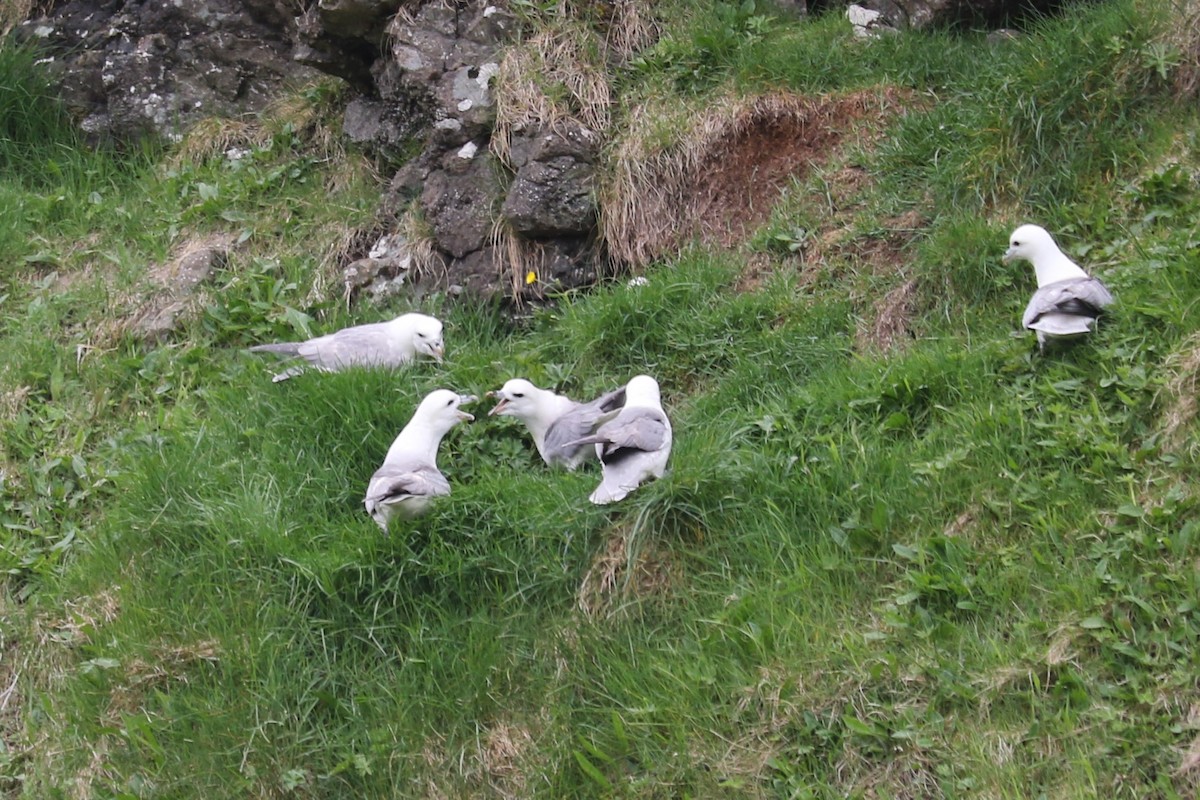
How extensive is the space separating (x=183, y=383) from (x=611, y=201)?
86.5 inches

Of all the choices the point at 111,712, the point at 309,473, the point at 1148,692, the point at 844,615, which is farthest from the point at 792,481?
the point at 111,712

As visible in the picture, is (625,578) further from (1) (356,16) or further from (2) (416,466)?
(1) (356,16)

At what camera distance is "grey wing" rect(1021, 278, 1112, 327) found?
4.76m

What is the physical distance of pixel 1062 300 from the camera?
475 cm

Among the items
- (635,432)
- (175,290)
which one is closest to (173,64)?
(175,290)

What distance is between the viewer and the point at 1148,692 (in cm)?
370

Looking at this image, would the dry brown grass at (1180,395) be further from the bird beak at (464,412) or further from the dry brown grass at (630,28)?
the dry brown grass at (630,28)

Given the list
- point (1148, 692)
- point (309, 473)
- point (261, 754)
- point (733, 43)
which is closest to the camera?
point (1148, 692)

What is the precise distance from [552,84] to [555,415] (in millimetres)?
2195

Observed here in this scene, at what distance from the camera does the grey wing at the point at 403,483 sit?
4.57 metres

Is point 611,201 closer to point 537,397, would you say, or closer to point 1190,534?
point 537,397

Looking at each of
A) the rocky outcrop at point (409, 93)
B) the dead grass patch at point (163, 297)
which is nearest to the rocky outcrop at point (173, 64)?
the rocky outcrop at point (409, 93)

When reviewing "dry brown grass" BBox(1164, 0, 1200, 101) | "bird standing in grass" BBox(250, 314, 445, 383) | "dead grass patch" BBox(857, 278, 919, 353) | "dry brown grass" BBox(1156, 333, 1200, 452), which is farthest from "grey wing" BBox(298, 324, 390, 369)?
"dry brown grass" BBox(1164, 0, 1200, 101)

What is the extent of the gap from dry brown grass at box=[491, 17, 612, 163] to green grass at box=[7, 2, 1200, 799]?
39.9 inches
